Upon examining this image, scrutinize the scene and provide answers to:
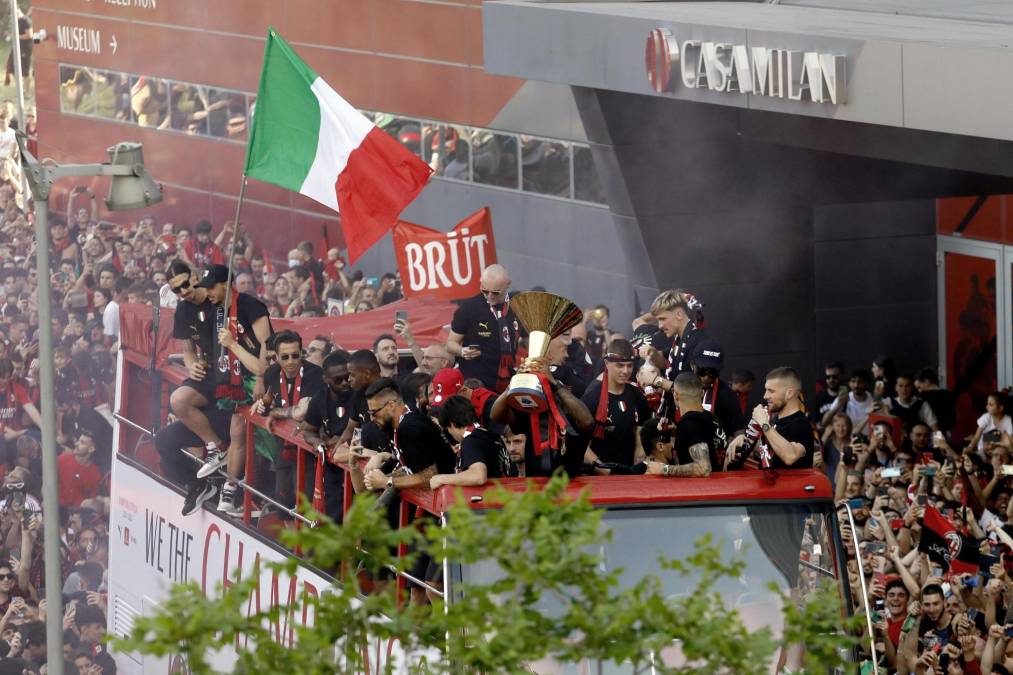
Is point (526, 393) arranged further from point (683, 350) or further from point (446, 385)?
point (683, 350)

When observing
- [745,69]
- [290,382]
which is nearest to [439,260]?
[745,69]

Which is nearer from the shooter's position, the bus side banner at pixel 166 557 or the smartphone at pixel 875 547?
the bus side banner at pixel 166 557

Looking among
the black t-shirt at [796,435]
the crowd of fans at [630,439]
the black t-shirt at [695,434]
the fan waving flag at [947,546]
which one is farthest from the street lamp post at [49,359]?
the fan waving flag at [947,546]

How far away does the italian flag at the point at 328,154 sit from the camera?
14406 millimetres

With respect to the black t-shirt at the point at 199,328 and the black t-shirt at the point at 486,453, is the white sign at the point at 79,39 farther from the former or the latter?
the black t-shirt at the point at 486,453

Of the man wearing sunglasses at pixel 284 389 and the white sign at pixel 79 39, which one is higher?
the white sign at pixel 79 39

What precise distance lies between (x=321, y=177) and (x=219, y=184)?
20.5m

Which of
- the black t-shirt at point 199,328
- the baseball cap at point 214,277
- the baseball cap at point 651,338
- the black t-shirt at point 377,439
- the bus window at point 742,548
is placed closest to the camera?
the bus window at point 742,548

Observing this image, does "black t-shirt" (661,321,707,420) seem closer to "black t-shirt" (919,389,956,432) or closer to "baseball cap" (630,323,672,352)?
"baseball cap" (630,323,672,352)

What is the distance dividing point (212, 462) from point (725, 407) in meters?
3.84

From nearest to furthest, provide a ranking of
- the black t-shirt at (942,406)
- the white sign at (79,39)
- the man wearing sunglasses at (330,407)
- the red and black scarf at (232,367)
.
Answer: the man wearing sunglasses at (330,407), the red and black scarf at (232,367), the black t-shirt at (942,406), the white sign at (79,39)

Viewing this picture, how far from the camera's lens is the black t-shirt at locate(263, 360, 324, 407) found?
458 inches

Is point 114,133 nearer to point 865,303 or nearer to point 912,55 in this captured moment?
point 865,303

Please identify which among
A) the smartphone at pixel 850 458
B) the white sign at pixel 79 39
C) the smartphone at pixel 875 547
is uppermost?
the white sign at pixel 79 39
